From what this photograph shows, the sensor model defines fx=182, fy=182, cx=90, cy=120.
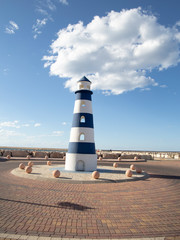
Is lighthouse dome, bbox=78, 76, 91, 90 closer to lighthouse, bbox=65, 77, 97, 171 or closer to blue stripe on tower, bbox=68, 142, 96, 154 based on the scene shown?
lighthouse, bbox=65, 77, 97, 171

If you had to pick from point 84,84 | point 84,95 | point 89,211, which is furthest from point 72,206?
point 84,84

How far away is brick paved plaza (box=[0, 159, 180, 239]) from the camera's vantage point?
5.78m

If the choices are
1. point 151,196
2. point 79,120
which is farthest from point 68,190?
point 79,120

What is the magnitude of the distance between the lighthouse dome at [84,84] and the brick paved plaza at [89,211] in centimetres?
1090

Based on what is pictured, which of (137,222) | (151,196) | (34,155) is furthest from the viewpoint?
(34,155)

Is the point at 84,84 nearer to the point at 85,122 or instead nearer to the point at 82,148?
the point at 85,122

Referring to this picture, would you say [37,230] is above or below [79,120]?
below

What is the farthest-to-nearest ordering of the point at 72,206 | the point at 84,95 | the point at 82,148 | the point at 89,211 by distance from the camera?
1. the point at 84,95
2. the point at 82,148
3. the point at 72,206
4. the point at 89,211

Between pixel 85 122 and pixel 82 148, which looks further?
pixel 85 122

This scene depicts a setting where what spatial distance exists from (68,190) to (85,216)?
378cm

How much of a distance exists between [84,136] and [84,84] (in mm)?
5507

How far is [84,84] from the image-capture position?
63.1 feet

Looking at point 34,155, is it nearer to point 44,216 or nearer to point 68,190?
A: point 68,190

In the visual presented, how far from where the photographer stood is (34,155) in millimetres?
38656
